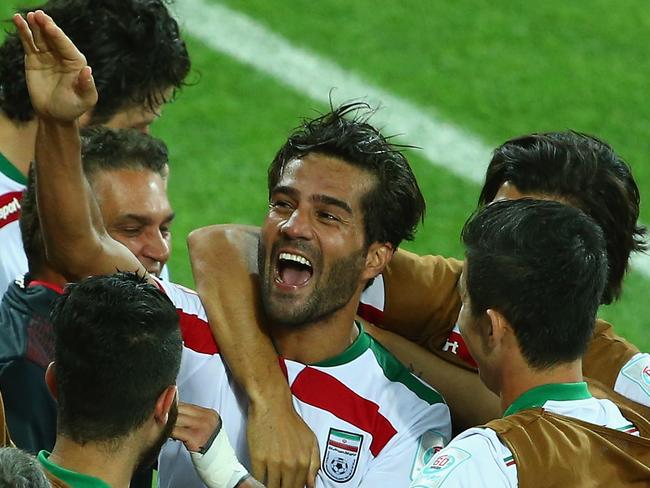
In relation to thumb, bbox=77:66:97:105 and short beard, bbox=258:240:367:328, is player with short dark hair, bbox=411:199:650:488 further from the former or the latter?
thumb, bbox=77:66:97:105

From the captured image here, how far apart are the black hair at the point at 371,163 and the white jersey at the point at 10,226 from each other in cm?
103

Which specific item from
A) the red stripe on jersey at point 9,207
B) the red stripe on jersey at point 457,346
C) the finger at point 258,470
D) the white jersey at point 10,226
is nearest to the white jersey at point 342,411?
the finger at point 258,470

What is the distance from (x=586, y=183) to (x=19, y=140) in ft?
6.79

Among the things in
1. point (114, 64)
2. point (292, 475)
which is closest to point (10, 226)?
point (114, 64)

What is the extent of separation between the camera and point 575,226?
3.31 m

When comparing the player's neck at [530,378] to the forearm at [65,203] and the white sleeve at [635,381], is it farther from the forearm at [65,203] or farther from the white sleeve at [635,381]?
the forearm at [65,203]

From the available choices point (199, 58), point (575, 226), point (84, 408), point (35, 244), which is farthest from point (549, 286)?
point (199, 58)

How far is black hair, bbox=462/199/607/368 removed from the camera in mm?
3230

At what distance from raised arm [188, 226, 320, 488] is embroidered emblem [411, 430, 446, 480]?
0.28m

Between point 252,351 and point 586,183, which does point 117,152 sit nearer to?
point 252,351

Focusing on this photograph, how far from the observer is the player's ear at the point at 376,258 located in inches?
158

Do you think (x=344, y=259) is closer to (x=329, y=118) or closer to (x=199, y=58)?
(x=329, y=118)

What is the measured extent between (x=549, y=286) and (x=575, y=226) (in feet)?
0.59

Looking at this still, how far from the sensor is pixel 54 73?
11.8 feet
